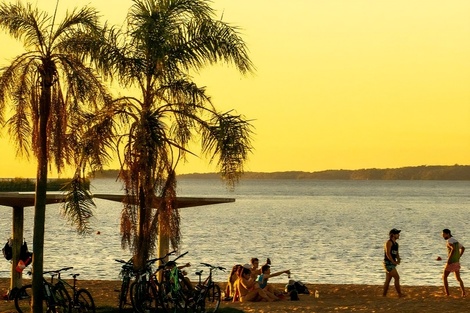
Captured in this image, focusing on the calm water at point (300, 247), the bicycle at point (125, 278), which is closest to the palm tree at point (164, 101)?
the bicycle at point (125, 278)

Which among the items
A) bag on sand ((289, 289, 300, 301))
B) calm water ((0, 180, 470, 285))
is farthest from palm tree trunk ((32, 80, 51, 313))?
calm water ((0, 180, 470, 285))

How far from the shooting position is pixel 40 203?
1812cm

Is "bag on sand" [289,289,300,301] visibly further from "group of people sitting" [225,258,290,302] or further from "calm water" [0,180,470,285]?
"calm water" [0,180,470,285]

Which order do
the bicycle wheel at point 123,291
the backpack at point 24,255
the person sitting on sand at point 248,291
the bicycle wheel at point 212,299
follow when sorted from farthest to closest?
the backpack at point 24,255, the person sitting on sand at point 248,291, the bicycle wheel at point 212,299, the bicycle wheel at point 123,291

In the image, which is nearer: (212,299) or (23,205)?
(212,299)

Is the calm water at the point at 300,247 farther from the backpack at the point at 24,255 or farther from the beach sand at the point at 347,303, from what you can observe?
the backpack at the point at 24,255

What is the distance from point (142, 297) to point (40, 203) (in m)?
2.56

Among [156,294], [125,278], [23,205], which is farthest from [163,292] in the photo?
[23,205]

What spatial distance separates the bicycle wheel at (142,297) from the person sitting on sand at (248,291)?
439cm

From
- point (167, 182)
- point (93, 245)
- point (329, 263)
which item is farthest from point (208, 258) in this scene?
point (167, 182)

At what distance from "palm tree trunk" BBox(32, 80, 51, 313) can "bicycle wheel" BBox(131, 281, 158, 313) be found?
1741 millimetres

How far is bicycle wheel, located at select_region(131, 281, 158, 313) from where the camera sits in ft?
60.7

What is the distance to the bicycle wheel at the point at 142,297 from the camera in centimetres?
1852

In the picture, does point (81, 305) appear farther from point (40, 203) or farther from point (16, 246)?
point (16, 246)
